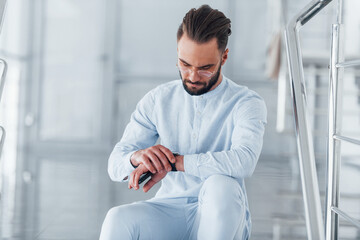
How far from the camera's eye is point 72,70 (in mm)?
6430

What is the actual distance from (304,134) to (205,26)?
51 centimetres

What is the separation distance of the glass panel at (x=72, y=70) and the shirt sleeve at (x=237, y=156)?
16.6ft

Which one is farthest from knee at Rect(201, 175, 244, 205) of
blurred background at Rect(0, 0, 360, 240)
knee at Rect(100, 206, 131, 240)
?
blurred background at Rect(0, 0, 360, 240)

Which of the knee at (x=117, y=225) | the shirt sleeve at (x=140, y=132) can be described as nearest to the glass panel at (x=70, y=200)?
the shirt sleeve at (x=140, y=132)

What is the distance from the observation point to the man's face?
147 centimetres

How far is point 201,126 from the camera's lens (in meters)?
1.56

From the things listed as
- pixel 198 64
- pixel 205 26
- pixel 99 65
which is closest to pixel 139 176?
pixel 198 64

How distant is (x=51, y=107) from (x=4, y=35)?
43.9 inches

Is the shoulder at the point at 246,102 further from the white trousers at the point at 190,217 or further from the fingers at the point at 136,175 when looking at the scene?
the fingers at the point at 136,175

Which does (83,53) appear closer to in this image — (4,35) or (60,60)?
(60,60)

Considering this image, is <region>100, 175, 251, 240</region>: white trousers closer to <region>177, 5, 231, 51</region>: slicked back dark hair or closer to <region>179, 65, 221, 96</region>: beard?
<region>179, 65, 221, 96</region>: beard

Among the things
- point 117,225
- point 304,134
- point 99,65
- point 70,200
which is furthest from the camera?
point 99,65

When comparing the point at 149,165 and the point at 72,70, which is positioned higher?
the point at 72,70

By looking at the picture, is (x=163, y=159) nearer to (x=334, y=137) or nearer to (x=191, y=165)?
(x=191, y=165)
